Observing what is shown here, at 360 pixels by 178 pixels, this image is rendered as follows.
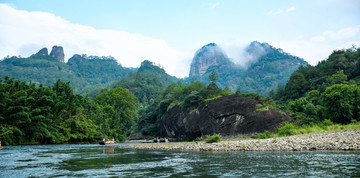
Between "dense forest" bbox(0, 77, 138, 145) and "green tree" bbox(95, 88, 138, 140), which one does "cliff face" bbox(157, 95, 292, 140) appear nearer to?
"green tree" bbox(95, 88, 138, 140)

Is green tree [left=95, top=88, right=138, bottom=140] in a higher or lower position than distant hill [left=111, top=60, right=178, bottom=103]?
lower

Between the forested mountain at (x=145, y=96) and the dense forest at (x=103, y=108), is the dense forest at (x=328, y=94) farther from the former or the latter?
the forested mountain at (x=145, y=96)

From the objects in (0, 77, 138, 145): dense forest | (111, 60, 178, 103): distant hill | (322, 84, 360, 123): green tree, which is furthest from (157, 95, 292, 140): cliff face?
(111, 60, 178, 103): distant hill

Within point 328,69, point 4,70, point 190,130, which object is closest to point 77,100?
point 190,130

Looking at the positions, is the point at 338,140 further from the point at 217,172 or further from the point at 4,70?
the point at 4,70

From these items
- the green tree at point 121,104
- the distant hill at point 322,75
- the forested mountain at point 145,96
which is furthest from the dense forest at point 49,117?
the distant hill at point 322,75

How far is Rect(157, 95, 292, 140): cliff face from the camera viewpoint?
175ft

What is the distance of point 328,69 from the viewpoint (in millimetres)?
94125

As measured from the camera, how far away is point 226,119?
60812mm

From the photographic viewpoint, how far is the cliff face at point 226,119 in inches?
2101

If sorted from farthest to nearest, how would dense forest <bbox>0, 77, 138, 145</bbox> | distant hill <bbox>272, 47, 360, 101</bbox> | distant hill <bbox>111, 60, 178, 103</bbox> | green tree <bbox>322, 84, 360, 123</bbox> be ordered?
distant hill <bbox>111, 60, 178, 103</bbox> → distant hill <bbox>272, 47, 360, 101</bbox> → dense forest <bbox>0, 77, 138, 145</bbox> → green tree <bbox>322, 84, 360, 123</bbox>

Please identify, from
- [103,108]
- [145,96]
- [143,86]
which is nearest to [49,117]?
[103,108]

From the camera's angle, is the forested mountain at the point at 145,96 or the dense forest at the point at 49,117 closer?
the dense forest at the point at 49,117

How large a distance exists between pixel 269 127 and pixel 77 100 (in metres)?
41.0
